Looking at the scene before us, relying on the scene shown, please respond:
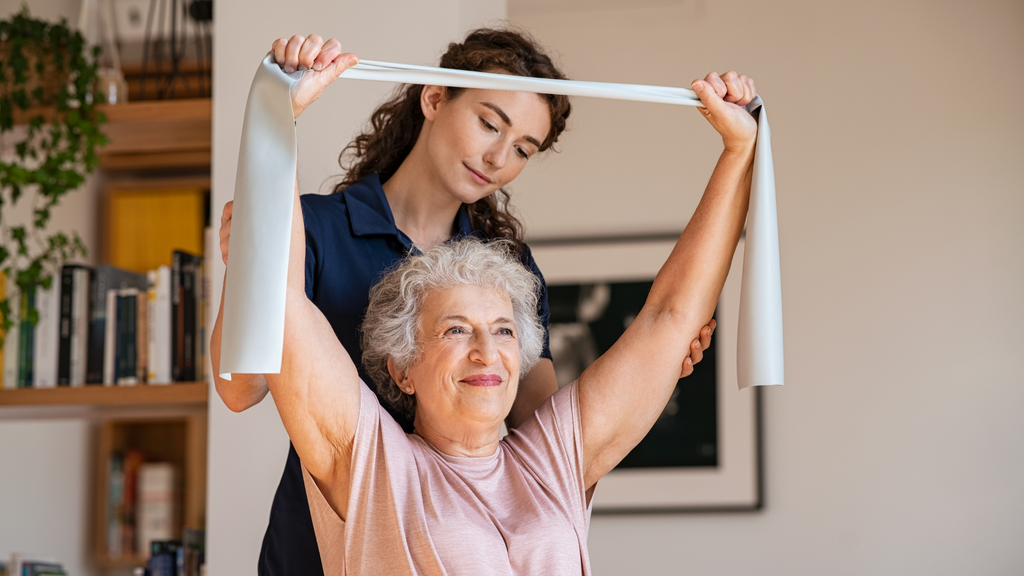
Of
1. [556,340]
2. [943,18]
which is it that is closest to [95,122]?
[556,340]

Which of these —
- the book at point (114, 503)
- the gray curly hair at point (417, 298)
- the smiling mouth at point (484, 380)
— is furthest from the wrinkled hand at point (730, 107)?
the book at point (114, 503)

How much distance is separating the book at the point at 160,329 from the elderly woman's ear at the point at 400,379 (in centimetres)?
119

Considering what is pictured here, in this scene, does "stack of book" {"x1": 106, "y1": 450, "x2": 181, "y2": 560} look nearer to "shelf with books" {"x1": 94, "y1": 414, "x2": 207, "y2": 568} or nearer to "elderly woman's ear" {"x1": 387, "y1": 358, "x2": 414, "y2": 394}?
"shelf with books" {"x1": 94, "y1": 414, "x2": 207, "y2": 568}

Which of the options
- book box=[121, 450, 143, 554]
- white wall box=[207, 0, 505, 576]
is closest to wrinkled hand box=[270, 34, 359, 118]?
white wall box=[207, 0, 505, 576]

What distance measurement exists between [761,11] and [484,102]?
2.14 meters

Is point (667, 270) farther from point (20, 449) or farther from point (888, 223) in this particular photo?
point (20, 449)

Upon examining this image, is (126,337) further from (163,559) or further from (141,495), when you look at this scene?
(141,495)

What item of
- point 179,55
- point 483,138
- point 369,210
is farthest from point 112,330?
point 483,138

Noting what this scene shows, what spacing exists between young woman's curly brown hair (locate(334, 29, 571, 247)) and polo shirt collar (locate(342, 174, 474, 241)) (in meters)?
0.14

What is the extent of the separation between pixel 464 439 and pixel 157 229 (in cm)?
223

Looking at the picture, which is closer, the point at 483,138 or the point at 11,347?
the point at 483,138

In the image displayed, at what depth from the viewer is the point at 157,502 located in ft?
10.2

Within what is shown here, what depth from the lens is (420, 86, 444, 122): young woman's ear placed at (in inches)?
68.8

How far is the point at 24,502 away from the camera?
3.04m
